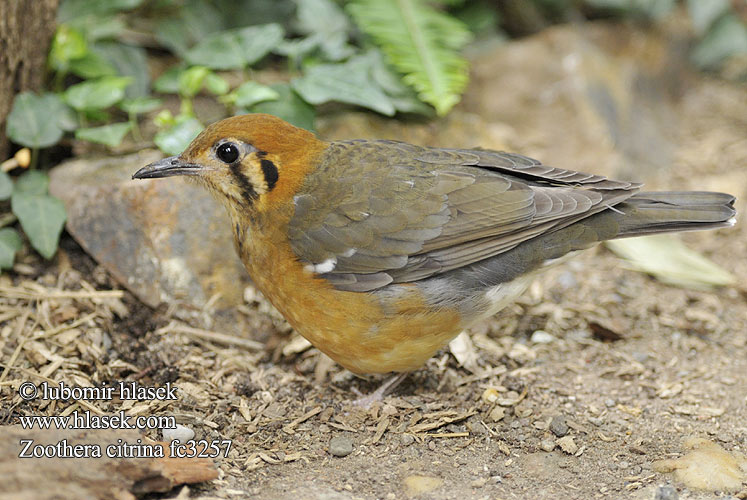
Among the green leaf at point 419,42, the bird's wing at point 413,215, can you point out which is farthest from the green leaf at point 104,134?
the green leaf at point 419,42

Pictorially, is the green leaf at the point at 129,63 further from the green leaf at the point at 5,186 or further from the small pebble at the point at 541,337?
the small pebble at the point at 541,337

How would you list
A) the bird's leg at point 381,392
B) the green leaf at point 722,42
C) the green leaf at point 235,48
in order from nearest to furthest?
the bird's leg at point 381,392, the green leaf at point 235,48, the green leaf at point 722,42

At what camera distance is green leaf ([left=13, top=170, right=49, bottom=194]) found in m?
5.23

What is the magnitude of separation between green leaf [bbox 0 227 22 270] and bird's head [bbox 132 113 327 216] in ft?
4.10

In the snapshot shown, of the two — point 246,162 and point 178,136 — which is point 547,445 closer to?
point 246,162

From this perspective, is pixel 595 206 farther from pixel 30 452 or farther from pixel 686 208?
pixel 30 452

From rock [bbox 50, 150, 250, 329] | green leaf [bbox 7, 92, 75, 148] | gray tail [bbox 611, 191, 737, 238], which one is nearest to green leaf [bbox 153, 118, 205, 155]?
rock [bbox 50, 150, 250, 329]

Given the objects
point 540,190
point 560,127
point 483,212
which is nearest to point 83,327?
point 483,212

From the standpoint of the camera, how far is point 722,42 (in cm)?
827

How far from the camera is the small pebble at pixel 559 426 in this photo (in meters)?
4.23

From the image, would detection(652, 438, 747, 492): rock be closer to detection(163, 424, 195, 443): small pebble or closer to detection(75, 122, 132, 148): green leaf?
detection(163, 424, 195, 443): small pebble

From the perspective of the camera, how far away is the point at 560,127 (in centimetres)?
731

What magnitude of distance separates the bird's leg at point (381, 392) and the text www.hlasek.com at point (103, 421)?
1087 millimetres

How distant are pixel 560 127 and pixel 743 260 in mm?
2051
